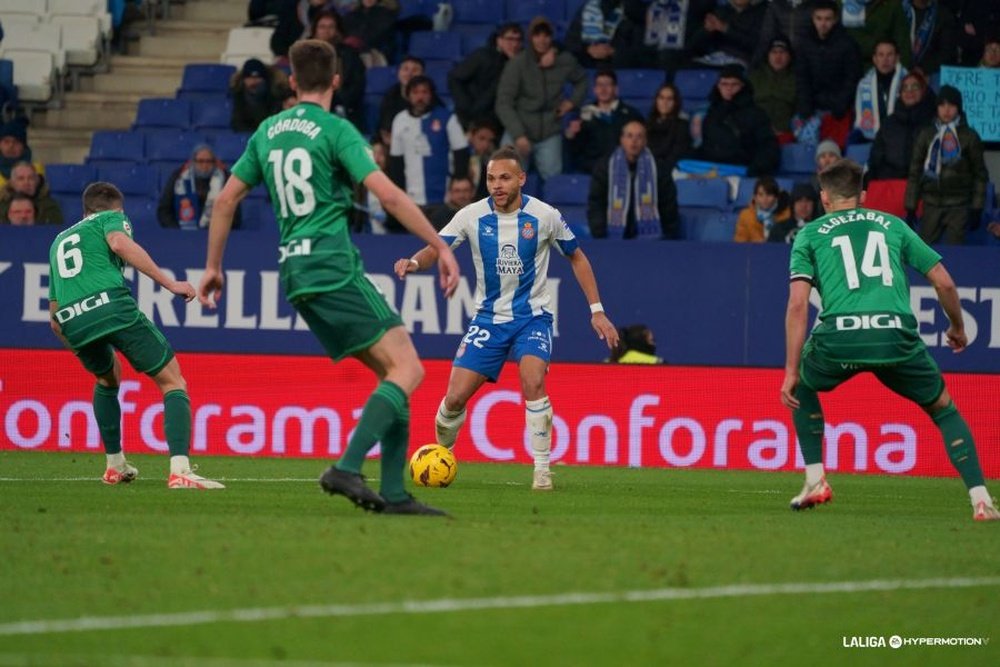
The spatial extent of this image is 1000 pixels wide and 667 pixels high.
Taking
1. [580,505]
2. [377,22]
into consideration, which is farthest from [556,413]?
[377,22]

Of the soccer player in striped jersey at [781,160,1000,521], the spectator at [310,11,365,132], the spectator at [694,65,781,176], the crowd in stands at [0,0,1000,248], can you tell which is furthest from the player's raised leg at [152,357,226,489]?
the spectator at [694,65,781,176]

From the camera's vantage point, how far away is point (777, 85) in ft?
65.7

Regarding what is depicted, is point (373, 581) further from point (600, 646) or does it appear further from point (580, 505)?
point (580, 505)

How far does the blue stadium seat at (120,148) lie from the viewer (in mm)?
21797

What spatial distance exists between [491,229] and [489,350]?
83 cm

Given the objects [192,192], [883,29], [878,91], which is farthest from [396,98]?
[883,29]

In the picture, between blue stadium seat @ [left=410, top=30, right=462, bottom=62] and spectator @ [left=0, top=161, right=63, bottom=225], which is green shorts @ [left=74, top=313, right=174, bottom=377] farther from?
blue stadium seat @ [left=410, top=30, right=462, bottom=62]

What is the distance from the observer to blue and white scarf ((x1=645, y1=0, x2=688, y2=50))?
20859 mm

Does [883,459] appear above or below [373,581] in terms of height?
below

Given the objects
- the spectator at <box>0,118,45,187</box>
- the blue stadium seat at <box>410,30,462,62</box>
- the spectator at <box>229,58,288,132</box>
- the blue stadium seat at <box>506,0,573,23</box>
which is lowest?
the spectator at <box>0,118,45,187</box>

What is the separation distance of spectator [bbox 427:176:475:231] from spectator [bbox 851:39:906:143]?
4.47 m

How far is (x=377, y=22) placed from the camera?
21.8 metres

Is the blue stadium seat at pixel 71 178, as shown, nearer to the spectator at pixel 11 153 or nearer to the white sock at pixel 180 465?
the spectator at pixel 11 153

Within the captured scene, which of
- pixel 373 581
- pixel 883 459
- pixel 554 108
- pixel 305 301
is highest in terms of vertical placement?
pixel 554 108
